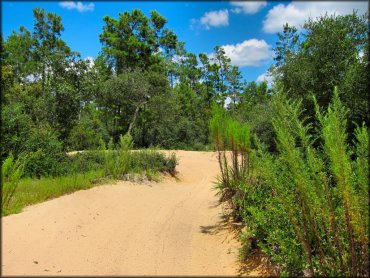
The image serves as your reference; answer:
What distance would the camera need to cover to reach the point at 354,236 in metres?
3.62

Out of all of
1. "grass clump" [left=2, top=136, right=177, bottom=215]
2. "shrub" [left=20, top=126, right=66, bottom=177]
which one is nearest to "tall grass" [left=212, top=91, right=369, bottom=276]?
"grass clump" [left=2, top=136, right=177, bottom=215]

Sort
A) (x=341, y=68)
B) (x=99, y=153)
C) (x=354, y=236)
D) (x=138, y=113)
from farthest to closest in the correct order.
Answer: (x=138, y=113) → (x=99, y=153) → (x=341, y=68) → (x=354, y=236)

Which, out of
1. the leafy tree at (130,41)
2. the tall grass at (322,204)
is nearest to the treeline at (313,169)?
the tall grass at (322,204)

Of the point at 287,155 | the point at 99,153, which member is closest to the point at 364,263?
the point at 287,155

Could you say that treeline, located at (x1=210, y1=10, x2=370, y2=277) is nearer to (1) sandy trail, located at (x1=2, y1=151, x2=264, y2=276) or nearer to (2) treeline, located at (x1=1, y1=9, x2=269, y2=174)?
(1) sandy trail, located at (x1=2, y1=151, x2=264, y2=276)

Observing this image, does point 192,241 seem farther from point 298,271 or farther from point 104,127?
point 104,127

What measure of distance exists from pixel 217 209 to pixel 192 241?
2.11 metres

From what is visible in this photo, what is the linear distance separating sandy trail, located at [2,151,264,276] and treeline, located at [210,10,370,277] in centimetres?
61

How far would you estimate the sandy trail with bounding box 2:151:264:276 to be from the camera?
14.6 feet

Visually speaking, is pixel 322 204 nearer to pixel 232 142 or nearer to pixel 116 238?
pixel 116 238

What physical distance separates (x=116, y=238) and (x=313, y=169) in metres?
3.64

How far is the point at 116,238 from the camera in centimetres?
577

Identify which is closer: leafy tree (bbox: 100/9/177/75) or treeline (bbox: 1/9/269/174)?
treeline (bbox: 1/9/269/174)

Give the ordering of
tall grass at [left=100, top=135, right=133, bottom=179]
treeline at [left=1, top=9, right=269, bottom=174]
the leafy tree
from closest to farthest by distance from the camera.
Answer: tall grass at [left=100, top=135, right=133, bottom=179]
treeline at [left=1, top=9, right=269, bottom=174]
the leafy tree
